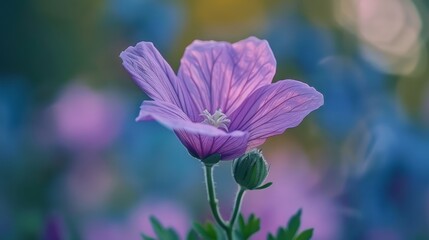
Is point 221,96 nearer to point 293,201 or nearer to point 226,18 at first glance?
point 293,201

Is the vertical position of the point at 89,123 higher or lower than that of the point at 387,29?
higher

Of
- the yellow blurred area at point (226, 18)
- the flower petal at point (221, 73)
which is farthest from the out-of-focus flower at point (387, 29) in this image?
the flower petal at point (221, 73)

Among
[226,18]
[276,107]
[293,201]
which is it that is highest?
[226,18]

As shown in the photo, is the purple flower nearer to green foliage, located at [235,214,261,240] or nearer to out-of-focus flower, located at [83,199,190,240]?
Result: green foliage, located at [235,214,261,240]

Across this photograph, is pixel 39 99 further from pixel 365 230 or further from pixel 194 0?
pixel 365 230

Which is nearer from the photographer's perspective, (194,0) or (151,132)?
(151,132)

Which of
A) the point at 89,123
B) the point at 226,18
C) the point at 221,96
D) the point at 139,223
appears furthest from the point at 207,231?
the point at 226,18

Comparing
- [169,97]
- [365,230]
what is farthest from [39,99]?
[169,97]
